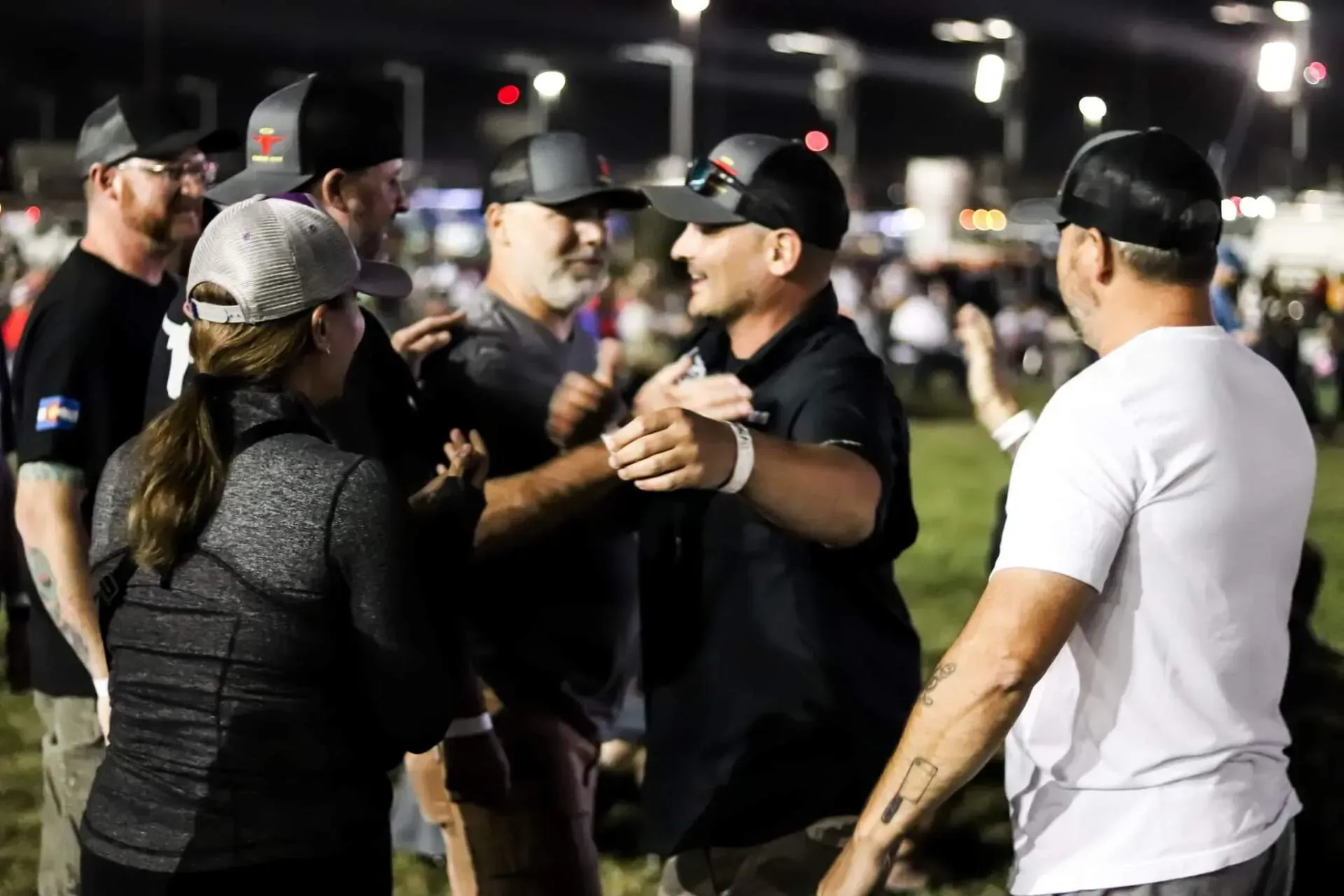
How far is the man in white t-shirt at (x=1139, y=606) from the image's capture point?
232 centimetres

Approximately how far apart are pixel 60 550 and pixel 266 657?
4.92ft

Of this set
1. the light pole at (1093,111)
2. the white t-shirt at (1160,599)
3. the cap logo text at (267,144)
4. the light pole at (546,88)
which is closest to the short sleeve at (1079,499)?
the white t-shirt at (1160,599)

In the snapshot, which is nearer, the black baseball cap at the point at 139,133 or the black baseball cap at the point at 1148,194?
the black baseball cap at the point at 1148,194

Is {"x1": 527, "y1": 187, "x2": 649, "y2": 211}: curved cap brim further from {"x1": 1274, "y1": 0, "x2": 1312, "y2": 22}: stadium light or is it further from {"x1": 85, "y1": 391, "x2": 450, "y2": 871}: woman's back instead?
{"x1": 1274, "y1": 0, "x2": 1312, "y2": 22}: stadium light

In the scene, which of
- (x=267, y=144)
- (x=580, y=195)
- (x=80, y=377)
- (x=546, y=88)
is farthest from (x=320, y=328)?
(x=546, y=88)

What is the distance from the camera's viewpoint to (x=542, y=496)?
3.30 metres

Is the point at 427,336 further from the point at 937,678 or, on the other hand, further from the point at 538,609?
the point at 937,678

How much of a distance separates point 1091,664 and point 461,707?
1.53 meters

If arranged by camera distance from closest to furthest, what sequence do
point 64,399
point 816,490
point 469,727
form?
1. point 816,490
2. point 469,727
3. point 64,399

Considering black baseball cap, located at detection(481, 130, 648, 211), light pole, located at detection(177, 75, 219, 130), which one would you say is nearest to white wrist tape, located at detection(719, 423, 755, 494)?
black baseball cap, located at detection(481, 130, 648, 211)

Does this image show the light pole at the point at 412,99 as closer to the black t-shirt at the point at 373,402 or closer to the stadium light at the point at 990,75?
the stadium light at the point at 990,75

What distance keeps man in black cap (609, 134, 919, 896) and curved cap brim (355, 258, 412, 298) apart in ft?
1.85

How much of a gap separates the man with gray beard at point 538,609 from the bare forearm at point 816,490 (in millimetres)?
735

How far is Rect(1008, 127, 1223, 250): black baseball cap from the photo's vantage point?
251 cm
